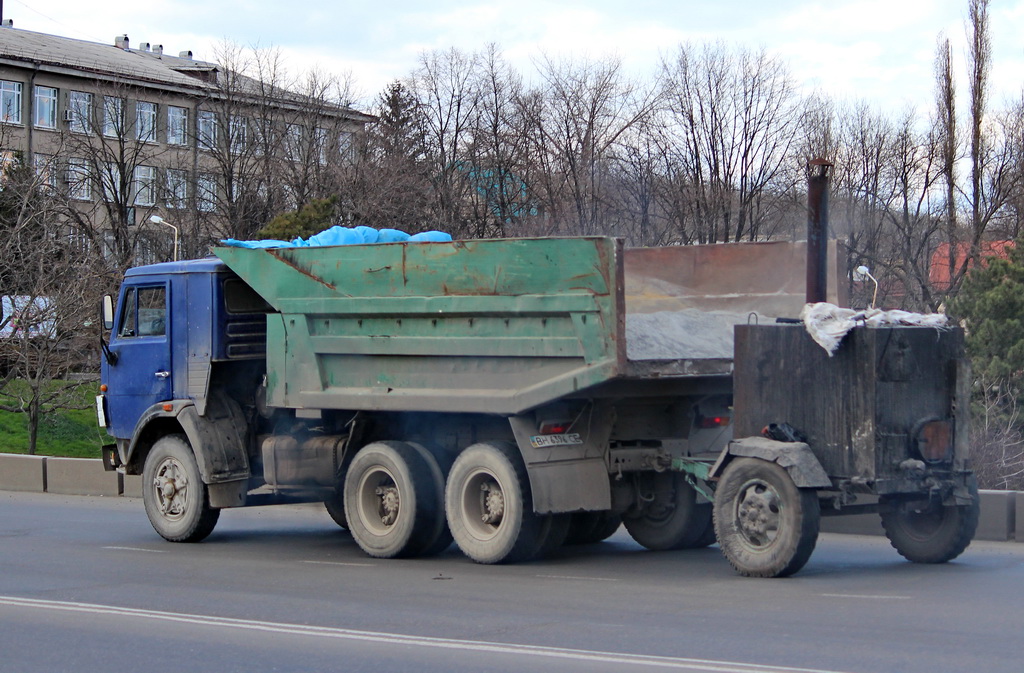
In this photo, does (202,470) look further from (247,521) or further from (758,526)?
(758,526)

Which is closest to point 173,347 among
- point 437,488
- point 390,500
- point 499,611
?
point 390,500

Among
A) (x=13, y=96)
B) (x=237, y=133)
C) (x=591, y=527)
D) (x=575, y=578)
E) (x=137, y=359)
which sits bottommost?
(x=575, y=578)

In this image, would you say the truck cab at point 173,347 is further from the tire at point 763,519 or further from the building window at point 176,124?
the building window at point 176,124

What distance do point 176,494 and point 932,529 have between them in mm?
6975

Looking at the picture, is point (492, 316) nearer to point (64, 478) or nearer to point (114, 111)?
point (64, 478)

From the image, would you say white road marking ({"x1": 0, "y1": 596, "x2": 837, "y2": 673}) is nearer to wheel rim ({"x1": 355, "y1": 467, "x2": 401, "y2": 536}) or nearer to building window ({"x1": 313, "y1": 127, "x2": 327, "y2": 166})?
wheel rim ({"x1": 355, "y1": 467, "x2": 401, "y2": 536})

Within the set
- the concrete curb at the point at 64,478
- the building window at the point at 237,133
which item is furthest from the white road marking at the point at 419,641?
the building window at the point at 237,133

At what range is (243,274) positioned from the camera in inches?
463

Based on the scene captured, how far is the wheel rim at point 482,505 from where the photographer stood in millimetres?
10367

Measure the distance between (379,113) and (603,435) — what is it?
3427cm

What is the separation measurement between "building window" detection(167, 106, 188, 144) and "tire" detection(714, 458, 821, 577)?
42.9m

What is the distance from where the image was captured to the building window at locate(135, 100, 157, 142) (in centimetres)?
5075

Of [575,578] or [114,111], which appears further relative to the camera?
[114,111]

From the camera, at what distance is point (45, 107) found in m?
60.5
